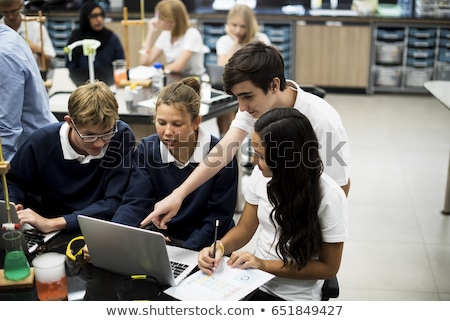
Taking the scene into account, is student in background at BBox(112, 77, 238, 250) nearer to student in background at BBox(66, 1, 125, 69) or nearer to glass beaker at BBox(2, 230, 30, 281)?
glass beaker at BBox(2, 230, 30, 281)

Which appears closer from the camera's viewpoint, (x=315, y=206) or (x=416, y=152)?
(x=315, y=206)

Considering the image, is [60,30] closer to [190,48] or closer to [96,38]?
[96,38]

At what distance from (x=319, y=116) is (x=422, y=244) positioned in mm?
1743

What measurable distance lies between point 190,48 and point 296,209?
2.97m

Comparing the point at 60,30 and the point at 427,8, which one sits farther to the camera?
the point at 60,30

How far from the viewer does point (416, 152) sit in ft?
16.8

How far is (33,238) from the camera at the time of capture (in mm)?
2105

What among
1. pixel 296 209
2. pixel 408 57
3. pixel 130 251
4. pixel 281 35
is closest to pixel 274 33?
pixel 281 35

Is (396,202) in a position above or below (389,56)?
below

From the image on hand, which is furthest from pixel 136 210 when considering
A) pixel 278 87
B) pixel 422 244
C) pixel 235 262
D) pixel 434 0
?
pixel 434 0

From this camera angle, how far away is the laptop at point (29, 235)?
1931 mm

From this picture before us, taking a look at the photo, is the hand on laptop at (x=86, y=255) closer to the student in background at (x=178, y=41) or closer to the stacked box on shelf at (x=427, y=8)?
the student in background at (x=178, y=41)

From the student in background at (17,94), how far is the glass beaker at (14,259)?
2.68 ft
